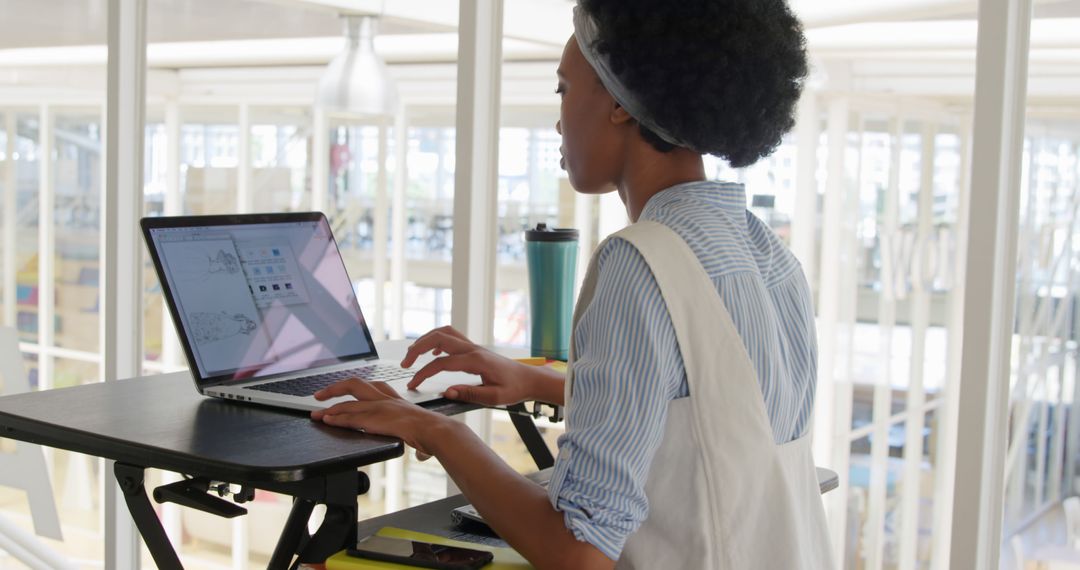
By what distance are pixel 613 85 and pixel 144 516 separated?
792 mm

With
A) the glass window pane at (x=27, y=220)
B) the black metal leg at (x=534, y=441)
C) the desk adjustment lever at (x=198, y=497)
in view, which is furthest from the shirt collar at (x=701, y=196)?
the glass window pane at (x=27, y=220)

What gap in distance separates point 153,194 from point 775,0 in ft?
13.6

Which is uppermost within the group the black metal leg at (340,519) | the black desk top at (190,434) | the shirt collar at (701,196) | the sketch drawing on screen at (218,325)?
the shirt collar at (701,196)

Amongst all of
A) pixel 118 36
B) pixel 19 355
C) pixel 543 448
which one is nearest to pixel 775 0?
pixel 543 448

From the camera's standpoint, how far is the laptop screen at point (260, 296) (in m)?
1.65

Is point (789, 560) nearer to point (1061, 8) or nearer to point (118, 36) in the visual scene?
point (1061, 8)

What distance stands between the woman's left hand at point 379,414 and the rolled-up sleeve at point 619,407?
241 millimetres

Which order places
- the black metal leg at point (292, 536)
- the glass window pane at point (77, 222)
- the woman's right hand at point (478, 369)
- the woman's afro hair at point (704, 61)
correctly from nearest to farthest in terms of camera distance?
the woman's afro hair at point (704, 61) < the black metal leg at point (292, 536) < the woman's right hand at point (478, 369) < the glass window pane at point (77, 222)

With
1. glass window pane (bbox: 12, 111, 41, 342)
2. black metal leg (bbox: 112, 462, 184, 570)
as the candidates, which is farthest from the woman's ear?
glass window pane (bbox: 12, 111, 41, 342)

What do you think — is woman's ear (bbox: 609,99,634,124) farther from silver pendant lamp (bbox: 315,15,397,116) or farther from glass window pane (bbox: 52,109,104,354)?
glass window pane (bbox: 52,109,104,354)

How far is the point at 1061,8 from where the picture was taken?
193cm

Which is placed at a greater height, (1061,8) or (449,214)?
(1061,8)

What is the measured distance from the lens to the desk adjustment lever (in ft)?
4.42

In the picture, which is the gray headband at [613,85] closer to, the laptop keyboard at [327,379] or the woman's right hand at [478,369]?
the woman's right hand at [478,369]
